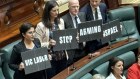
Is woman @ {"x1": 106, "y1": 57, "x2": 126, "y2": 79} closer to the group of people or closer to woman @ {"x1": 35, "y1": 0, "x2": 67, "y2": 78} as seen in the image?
the group of people

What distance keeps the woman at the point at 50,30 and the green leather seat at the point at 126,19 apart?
116cm

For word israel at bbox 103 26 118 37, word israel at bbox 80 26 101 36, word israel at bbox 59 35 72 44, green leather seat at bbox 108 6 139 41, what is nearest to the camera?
word israel at bbox 59 35 72 44

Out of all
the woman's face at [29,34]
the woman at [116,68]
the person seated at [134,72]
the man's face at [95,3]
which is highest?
the man's face at [95,3]

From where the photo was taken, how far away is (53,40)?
8.69ft

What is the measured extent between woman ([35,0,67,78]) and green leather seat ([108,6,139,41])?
1.16m

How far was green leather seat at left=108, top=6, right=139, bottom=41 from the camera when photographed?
12.7 feet

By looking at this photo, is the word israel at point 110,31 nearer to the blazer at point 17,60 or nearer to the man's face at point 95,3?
the man's face at point 95,3

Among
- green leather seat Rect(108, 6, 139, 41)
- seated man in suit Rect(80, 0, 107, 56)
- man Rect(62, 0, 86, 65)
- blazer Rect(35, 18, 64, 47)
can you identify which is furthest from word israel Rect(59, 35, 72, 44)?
green leather seat Rect(108, 6, 139, 41)

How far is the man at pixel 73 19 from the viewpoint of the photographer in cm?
286

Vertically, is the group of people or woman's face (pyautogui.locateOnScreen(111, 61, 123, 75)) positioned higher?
the group of people

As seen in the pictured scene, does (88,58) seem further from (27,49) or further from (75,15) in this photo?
→ (27,49)

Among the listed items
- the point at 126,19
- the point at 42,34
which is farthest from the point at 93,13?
the point at 126,19

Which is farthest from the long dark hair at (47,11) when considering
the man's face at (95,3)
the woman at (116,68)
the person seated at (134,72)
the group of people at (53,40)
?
the person seated at (134,72)

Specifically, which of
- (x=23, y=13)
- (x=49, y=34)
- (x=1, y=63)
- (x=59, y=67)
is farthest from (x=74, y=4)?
(x=23, y=13)
